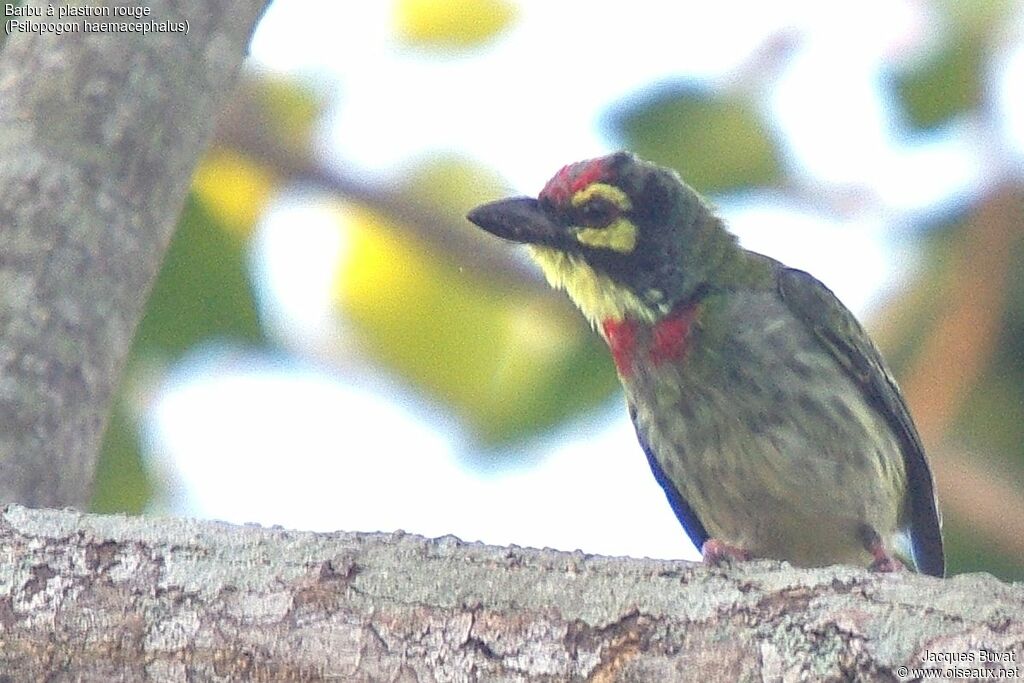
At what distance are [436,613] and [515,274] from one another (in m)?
3.11

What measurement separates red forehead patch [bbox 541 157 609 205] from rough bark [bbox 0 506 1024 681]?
200 cm

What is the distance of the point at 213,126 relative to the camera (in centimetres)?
402

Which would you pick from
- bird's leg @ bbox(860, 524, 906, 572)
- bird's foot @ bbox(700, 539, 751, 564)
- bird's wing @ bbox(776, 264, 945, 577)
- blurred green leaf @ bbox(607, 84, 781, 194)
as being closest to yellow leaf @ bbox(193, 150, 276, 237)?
blurred green leaf @ bbox(607, 84, 781, 194)

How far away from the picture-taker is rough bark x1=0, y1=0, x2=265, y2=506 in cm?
349

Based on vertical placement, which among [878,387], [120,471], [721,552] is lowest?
[120,471]

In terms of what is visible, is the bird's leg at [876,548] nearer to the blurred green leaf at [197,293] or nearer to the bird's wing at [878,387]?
the bird's wing at [878,387]

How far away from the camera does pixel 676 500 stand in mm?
4516

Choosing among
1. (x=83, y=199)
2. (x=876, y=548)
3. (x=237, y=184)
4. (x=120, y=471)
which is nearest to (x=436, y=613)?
(x=83, y=199)

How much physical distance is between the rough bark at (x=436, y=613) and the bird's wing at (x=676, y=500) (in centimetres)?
168

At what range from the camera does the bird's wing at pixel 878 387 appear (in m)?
4.44

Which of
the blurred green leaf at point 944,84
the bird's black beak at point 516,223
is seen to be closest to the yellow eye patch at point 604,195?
the bird's black beak at point 516,223

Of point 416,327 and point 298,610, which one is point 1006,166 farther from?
point 298,610

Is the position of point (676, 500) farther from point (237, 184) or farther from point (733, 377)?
point (237, 184)

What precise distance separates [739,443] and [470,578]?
1.53 meters
